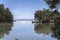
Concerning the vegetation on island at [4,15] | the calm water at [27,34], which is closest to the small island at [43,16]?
the vegetation on island at [4,15]

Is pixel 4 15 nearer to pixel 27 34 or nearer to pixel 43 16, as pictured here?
pixel 43 16

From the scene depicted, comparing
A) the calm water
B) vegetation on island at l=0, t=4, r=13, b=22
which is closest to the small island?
vegetation on island at l=0, t=4, r=13, b=22

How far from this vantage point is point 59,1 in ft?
100

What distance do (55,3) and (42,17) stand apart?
5825cm

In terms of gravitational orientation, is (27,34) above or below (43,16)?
above

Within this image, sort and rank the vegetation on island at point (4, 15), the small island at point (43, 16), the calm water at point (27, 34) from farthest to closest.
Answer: the small island at point (43, 16) < the vegetation on island at point (4, 15) < the calm water at point (27, 34)

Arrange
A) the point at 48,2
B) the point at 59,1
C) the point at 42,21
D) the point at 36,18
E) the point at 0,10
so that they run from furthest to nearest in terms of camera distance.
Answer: the point at 36,18 < the point at 42,21 < the point at 0,10 < the point at 48,2 < the point at 59,1

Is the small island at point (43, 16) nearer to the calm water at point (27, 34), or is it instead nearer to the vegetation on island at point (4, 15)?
the vegetation on island at point (4, 15)

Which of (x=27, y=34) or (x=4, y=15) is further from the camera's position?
(x=4, y=15)

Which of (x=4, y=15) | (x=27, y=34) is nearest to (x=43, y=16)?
(x=4, y=15)

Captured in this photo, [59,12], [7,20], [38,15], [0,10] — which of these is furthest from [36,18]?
[59,12]

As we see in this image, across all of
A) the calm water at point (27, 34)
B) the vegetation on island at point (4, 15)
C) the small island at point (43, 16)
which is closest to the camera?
the calm water at point (27, 34)

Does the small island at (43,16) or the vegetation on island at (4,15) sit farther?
the small island at (43,16)

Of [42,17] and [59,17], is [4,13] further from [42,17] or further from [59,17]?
[59,17]
